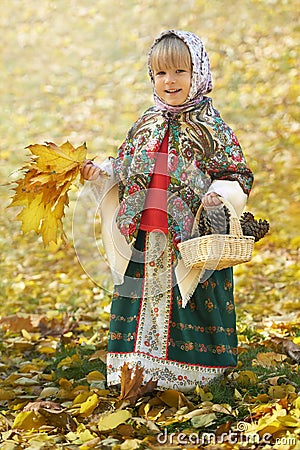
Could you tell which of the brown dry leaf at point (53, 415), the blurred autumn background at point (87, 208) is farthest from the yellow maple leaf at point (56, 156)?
the brown dry leaf at point (53, 415)

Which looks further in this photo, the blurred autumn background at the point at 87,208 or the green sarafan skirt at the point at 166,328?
the green sarafan skirt at the point at 166,328

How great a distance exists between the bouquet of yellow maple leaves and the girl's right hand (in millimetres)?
27

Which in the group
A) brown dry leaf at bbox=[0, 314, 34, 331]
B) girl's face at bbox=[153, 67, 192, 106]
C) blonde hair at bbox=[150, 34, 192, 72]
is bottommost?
brown dry leaf at bbox=[0, 314, 34, 331]

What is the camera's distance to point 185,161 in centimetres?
333

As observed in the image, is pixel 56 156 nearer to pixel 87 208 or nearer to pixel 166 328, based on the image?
pixel 87 208

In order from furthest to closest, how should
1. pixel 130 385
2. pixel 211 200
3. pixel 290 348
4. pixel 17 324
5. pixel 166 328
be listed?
pixel 17 324
pixel 290 348
pixel 166 328
pixel 130 385
pixel 211 200

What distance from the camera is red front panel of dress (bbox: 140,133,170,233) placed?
3.36m

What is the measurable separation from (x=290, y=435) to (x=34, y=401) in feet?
4.11

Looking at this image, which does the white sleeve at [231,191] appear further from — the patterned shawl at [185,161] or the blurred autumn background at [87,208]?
the blurred autumn background at [87,208]

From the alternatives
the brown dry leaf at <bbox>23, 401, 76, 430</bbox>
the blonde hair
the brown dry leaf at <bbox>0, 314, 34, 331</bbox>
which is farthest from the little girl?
the brown dry leaf at <bbox>0, 314, 34, 331</bbox>

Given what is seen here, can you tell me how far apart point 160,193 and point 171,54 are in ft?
1.89

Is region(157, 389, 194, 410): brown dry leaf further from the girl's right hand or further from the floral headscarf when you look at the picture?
the floral headscarf

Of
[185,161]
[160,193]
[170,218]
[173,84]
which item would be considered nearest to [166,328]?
[170,218]

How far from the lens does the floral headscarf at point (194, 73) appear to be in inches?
128
